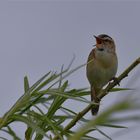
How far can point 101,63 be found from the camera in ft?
12.5

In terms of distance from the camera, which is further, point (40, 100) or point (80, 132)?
point (40, 100)

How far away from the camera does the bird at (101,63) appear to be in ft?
12.3

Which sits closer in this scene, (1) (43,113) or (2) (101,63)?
(1) (43,113)

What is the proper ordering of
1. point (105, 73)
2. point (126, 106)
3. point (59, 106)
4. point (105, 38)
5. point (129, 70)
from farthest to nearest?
point (105, 38), point (105, 73), point (59, 106), point (129, 70), point (126, 106)

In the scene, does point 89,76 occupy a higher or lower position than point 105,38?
lower

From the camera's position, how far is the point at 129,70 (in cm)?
131

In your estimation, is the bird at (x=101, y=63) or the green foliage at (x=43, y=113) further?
the bird at (x=101, y=63)

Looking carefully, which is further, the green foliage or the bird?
the bird

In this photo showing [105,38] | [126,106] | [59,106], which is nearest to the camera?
[126,106]

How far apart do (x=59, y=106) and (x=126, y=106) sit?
113cm

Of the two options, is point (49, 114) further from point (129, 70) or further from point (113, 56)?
point (113, 56)

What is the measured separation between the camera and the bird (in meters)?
3.73

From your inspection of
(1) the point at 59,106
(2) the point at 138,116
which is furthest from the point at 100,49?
(2) the point at 138,116

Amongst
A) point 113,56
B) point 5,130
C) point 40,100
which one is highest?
point 113,56
